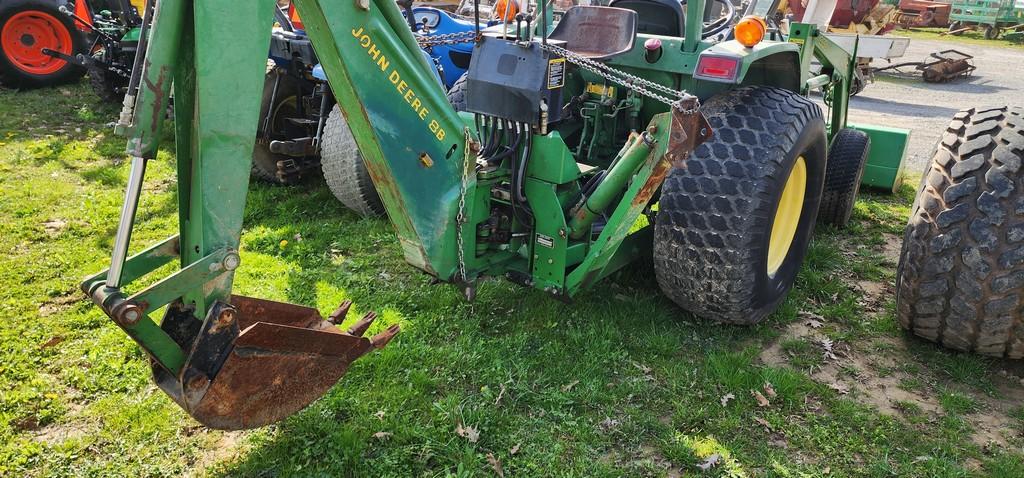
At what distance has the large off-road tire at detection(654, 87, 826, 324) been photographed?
10.8ft

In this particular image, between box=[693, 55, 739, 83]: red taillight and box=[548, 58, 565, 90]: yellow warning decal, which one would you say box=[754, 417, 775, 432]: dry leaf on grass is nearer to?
box=[693, 55, 739, 83]: red taillight

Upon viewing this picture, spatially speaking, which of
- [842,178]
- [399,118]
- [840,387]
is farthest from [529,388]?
[842,178]

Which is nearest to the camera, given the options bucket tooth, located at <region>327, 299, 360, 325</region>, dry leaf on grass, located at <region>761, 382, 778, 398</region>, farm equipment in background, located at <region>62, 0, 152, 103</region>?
bucket tooth, located at <region>327, 299, 360, 325</region>

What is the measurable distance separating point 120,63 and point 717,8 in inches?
246

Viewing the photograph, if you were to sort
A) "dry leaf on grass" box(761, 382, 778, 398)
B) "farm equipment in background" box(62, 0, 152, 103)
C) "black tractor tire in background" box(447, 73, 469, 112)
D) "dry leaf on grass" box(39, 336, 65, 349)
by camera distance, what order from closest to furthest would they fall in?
"dry leaf on grass" box(761, 382, 778, 398), "dry leaf on grass" box(39, 336, 65, 349), "black tractor tire in background" box(447, 73, 469, 112), "farm equipment in background" box(62, 0, 152, 103)

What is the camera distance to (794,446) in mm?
3033

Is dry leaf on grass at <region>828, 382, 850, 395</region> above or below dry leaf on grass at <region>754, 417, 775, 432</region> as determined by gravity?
above

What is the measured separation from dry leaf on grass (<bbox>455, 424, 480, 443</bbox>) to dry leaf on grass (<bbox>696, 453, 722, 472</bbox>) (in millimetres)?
865

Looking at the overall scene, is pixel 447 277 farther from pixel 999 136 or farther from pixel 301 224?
pixel 999 136

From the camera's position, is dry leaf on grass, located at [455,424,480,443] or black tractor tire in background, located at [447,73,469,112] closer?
dry leaf on grass, located at [455,424,480,443]

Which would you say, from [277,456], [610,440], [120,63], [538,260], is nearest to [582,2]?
[538,260]

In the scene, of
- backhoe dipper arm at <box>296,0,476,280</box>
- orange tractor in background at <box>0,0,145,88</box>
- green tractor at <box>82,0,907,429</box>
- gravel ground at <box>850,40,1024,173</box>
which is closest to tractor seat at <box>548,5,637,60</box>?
green tractor at <box>82,0,907,429</box>

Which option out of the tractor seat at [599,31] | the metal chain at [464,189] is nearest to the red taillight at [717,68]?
the tractor seat at [599,31]

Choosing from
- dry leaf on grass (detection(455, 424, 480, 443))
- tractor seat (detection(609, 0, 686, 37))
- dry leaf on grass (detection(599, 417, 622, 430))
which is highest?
tractor seat (detection(609, 0, 686, 37))
